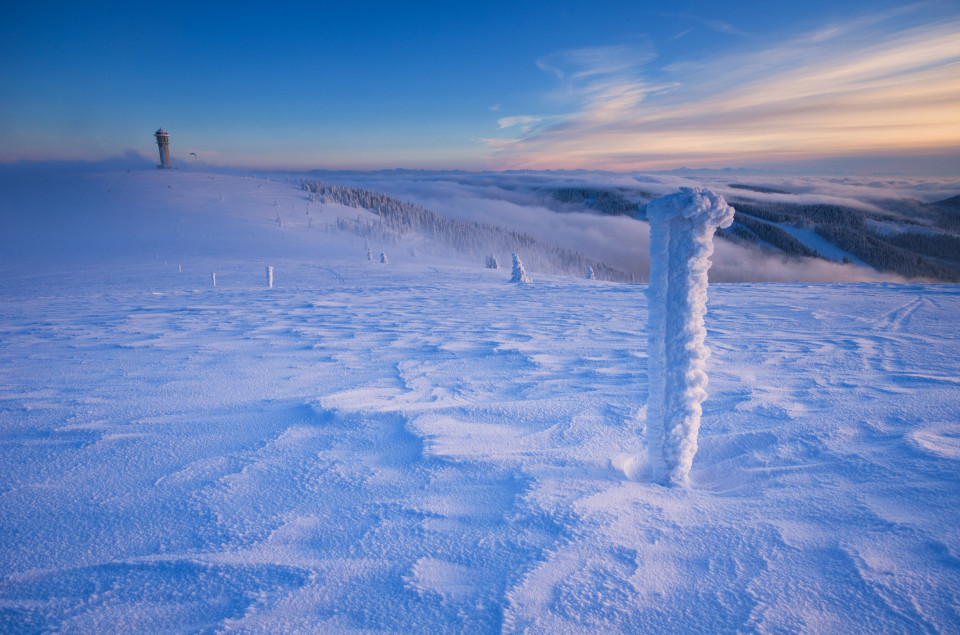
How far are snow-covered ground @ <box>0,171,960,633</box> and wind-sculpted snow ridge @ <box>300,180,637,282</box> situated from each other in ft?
152

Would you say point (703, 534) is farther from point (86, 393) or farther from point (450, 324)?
point (450, 324)


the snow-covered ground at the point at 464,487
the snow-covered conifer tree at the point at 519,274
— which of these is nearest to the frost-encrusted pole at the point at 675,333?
the snow-covered ground at the point at 464,487

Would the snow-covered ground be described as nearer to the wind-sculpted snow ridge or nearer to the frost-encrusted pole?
the frost-encrusted pole

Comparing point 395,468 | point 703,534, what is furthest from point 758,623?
point 395,468

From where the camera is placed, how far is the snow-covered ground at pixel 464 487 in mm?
1961

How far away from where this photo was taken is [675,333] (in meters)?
2.88

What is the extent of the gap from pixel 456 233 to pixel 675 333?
249ft

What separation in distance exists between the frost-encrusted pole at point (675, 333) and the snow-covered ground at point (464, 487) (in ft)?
0.88

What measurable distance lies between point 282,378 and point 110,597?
336 centimetres

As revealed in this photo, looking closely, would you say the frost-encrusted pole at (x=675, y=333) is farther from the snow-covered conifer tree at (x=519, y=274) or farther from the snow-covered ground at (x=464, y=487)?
the snow-covered conifer tree at (x=519, y=274)

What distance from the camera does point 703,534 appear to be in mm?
2391

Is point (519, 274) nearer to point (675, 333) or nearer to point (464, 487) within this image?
point (675, 333)

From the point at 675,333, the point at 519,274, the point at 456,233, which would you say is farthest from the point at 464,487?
the point at 456,233

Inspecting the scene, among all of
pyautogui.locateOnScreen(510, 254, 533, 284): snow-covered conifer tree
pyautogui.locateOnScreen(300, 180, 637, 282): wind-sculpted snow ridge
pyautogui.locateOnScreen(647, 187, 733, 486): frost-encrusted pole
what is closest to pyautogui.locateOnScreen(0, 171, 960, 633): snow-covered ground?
pyautogui.locateOnScreen(647, 187, 733, 486): frost-encrusted pole
